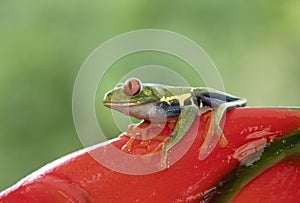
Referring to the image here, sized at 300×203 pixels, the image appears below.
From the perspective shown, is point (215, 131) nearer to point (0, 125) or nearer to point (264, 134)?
point (264, 134)

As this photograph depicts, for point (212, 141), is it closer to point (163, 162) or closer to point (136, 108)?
point (163, 162)

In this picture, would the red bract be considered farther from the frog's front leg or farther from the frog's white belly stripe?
the frog's white belly stripe

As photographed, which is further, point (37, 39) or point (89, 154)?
point (37, 39)

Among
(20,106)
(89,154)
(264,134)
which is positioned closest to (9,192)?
(89,154)

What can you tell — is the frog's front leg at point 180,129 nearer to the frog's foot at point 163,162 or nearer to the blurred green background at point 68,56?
the frog's foot at point 163,162

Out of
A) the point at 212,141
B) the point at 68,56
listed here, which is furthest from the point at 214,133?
the point at 68,56
